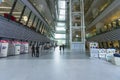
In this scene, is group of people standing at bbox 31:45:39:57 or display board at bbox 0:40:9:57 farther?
group of people standing at bbox 31:45:39:57

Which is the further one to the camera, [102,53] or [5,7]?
[5,7]

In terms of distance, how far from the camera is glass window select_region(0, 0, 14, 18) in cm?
1672

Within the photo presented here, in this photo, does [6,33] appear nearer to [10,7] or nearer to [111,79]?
[10,7]

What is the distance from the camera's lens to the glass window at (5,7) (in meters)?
16.7

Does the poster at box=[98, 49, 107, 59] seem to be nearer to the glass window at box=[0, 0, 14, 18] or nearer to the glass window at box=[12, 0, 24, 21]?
the glass window at box=[0, 0, 14, 18]

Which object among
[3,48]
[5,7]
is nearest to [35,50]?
[3,48]

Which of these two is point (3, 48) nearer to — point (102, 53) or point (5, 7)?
point (5, 7)

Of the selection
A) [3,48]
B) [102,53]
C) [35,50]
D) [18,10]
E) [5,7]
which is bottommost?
[102,53]

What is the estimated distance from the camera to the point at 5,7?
17.5m

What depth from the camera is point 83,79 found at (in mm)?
6406

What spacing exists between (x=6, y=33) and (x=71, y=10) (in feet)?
90.4

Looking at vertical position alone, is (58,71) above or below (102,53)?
below

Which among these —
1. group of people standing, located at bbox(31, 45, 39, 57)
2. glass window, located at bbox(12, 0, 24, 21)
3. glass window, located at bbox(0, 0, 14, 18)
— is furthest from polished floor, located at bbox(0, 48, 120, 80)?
glass window, located at bbox(12, 0, 24, 21)

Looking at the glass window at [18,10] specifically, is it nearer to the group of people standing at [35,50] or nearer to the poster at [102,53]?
the group of people standing at [35,50]
